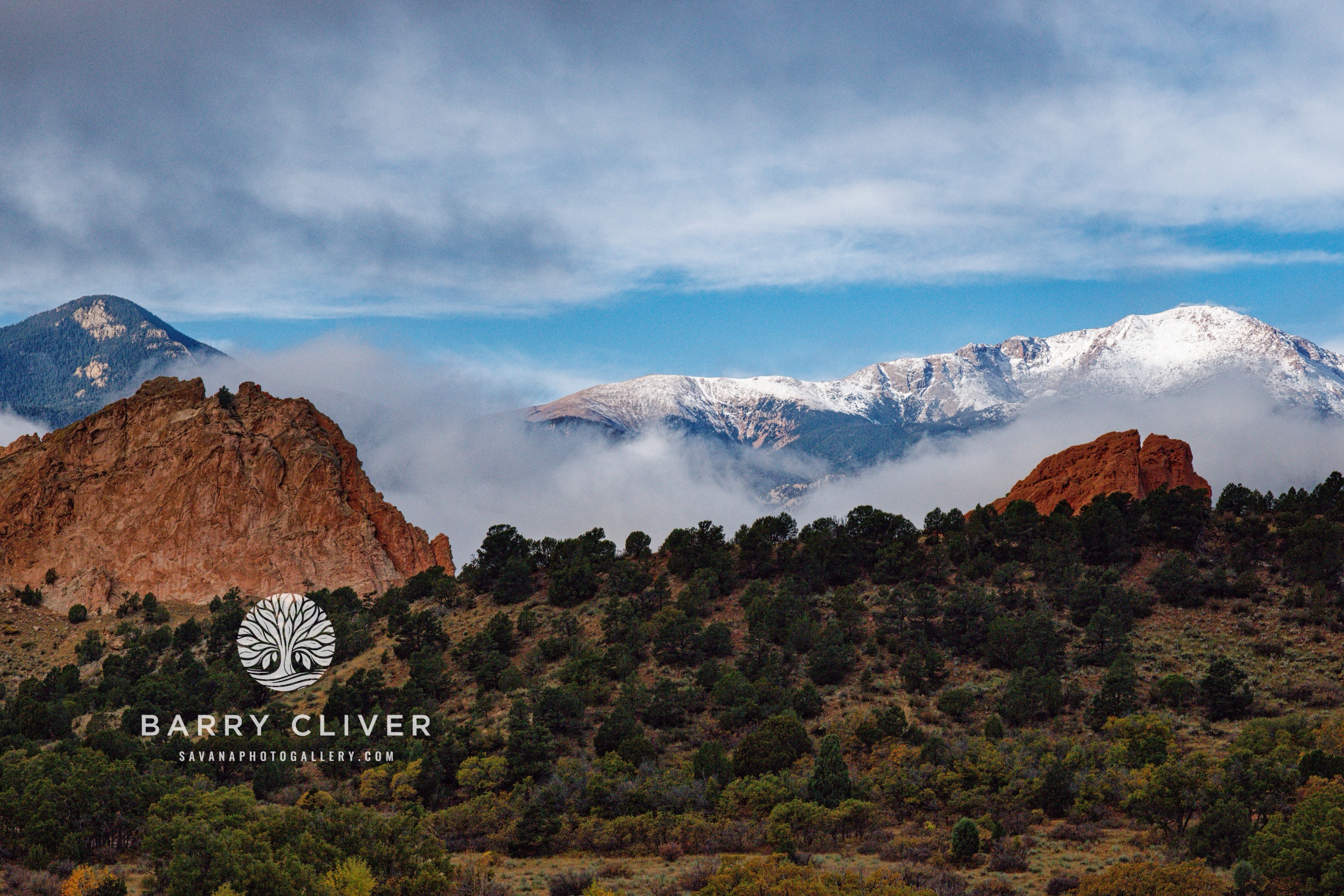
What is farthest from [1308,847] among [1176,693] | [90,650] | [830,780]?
[90,650]

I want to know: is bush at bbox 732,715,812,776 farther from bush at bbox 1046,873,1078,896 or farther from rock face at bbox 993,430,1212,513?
rock face at bbox 993,430,1212,513

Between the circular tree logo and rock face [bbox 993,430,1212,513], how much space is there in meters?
68.7

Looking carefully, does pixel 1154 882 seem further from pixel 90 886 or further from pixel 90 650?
pixel 90 650

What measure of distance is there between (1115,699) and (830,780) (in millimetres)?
19864

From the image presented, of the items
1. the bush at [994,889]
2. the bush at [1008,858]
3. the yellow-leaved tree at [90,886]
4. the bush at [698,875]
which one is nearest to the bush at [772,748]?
the bush at [698,875]

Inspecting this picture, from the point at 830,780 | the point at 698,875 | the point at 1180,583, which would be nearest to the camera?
the point at 698,875

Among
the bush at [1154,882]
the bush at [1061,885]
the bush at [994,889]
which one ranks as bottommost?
the bush at [1061,885]

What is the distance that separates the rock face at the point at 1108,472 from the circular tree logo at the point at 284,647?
68.7 metres

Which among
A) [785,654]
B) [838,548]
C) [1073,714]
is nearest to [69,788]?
[785,654]

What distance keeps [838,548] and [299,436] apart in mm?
82209

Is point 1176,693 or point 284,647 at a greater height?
point 284,647

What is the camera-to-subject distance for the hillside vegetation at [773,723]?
34375 mm

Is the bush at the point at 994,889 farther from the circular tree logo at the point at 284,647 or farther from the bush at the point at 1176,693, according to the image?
the circular tree logo at the point at 284,647

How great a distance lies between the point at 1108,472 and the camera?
10481cm
